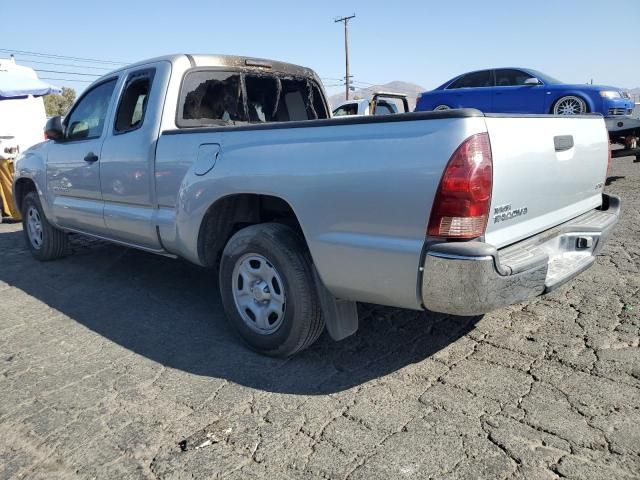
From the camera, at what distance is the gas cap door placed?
320 centimetres

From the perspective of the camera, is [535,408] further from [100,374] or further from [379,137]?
[100,374]

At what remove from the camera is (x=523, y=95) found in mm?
10758

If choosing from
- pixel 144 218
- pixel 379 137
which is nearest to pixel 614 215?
pixel 379 137

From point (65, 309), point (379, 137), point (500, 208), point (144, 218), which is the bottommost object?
point (65, 309)

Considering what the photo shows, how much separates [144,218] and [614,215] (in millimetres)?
3365

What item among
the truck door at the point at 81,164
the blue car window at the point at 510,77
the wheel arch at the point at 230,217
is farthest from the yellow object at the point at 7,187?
the blue car window at the point at 510,77

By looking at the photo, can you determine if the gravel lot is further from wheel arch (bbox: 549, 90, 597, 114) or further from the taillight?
wheel arch (bbox: 549, 90, 597, 114)

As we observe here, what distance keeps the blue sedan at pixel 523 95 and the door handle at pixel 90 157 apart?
317 inches

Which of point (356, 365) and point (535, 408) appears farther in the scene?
point (356, 365)

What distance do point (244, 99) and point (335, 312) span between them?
235cm

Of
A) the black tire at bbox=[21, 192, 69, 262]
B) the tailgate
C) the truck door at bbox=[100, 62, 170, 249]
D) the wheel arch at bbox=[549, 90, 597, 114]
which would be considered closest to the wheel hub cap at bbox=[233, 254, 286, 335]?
the truck door at bbox=[100, 62, 170, 249]

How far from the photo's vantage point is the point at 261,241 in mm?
3002

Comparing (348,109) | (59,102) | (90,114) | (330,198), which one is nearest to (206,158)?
(330,198)

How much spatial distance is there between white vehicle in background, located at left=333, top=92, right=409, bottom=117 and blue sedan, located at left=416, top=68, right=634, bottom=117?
32.5 inches
